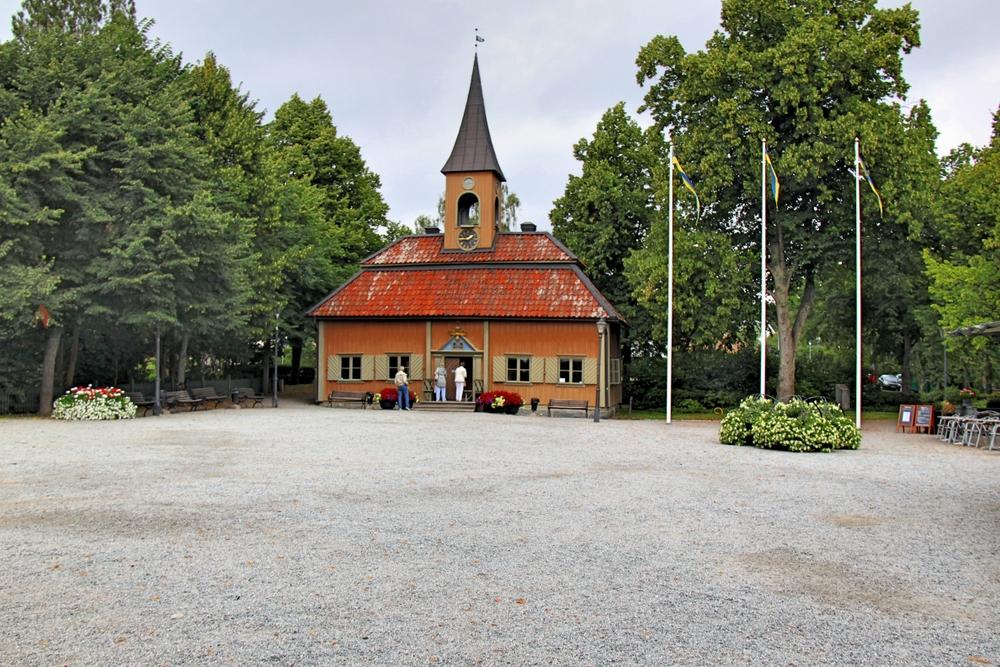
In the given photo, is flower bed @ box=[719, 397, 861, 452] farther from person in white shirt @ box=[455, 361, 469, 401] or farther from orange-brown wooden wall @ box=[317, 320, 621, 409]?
person in white shirt @ box=[455, 361, 469, 401]

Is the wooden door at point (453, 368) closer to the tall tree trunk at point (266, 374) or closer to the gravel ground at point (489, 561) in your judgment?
the tall tree trunk at point (266, 374)

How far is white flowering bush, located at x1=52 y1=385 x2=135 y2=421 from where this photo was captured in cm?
2320

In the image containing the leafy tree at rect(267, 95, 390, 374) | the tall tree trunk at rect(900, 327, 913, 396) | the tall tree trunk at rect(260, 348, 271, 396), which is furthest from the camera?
the tall tree trunk at rect(260, 348, 271, 396)

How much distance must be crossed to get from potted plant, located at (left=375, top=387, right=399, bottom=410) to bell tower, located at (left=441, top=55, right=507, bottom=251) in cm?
706

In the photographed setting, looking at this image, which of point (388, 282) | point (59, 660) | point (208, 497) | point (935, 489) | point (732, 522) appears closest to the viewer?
point (59, 660)

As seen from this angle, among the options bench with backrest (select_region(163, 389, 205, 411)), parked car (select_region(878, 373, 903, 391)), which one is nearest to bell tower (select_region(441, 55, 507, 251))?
bench with backrest (select_region(163, 389, 205, 411))

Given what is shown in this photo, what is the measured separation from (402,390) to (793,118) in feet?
56.6

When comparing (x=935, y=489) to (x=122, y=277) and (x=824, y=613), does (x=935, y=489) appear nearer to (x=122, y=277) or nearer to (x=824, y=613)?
(x=824, y=613)

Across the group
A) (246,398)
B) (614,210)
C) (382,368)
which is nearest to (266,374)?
(246,398)

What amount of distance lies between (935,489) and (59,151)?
75.6ft

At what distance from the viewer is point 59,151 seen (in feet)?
74.8

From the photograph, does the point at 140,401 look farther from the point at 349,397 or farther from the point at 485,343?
the point at 485,343

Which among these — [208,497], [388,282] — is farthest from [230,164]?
[208,497]

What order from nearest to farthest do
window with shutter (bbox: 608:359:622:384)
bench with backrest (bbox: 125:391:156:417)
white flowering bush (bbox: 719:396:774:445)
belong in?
white flowering bush (bbox: 719:396:774:445)
bench with backrest (bbox: 125:391:156:417)
window with shutter (bbox: 608:359:622:384)
